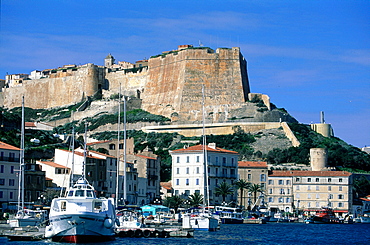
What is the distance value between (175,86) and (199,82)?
4.51 meters

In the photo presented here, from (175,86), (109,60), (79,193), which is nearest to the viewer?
(79,193)

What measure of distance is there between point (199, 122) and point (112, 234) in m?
70.1

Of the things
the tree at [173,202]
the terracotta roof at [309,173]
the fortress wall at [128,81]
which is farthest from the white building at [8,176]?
the fortress wall at [128,81]

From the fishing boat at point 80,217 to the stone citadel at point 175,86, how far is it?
6899cm

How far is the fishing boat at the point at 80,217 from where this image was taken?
134 feet

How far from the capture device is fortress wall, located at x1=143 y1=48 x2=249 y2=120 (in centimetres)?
11819

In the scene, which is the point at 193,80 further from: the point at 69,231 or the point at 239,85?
the point at 69,231

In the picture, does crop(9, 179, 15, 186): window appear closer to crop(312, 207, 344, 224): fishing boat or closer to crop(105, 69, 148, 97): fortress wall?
crop(312, 207, 344, 224): fishing boat

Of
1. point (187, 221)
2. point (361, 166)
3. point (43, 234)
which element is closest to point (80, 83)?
point (361, 166)

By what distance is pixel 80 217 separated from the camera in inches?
1602

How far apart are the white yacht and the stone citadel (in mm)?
69022

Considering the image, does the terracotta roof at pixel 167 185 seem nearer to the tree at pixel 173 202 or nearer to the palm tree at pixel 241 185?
the tree at pixel 173 202

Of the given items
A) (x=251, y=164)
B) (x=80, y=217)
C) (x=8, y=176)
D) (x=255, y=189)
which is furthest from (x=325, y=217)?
(x=80, y=217)

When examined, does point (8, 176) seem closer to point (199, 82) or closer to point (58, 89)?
point (199, 82)
